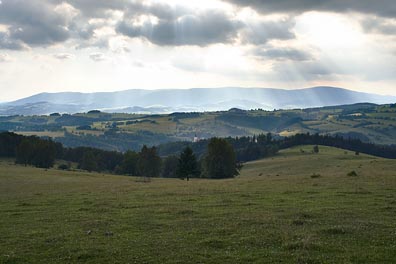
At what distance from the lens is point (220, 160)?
9356 centimetres

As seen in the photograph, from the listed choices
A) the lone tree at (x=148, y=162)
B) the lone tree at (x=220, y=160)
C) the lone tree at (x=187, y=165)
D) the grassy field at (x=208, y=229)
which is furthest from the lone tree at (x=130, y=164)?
the grassy field at (x=208, y=229)

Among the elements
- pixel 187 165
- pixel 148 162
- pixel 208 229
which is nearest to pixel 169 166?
pixel 148 162

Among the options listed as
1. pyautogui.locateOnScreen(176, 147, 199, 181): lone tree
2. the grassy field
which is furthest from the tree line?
the grassy field

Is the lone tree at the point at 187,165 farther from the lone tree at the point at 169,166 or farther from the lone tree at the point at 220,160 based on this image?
the lone tree at the point at 169,166

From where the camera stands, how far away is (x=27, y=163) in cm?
12512

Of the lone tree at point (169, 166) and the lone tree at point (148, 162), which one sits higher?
the lone tree at point (148, 162)

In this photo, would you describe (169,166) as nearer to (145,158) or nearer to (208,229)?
(145,158)

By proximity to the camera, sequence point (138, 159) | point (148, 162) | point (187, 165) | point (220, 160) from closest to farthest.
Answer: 1. point (187, 165)
2. point (220, 160)
3. point (148, 162)
4. point (138, 159)

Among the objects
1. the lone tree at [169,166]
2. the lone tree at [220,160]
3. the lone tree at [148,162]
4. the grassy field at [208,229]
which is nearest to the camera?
the grassy field at [208,229]

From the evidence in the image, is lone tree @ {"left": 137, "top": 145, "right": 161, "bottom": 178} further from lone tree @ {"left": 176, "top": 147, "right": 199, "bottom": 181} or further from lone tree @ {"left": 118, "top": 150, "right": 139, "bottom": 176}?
lone tree @ {"left": 176, "top": 147, "right": 199, "bottom": 181}

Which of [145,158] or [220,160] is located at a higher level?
[220,160]

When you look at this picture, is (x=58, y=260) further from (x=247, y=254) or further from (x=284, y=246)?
(x=284, y=246)

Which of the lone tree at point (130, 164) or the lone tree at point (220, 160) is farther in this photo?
the lone tree at point (130, 164)

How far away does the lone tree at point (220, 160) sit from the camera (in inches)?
3652
